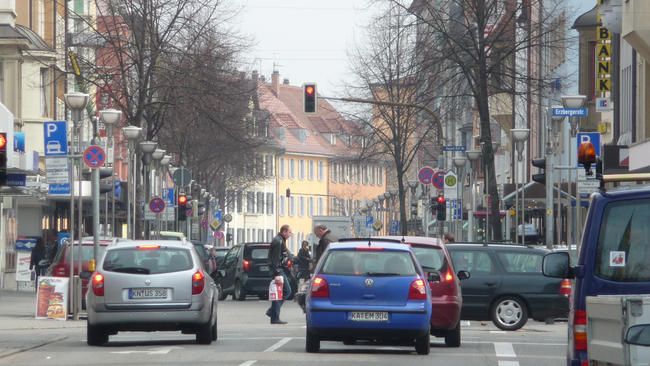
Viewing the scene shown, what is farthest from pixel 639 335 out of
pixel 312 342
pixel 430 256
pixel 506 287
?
pixel 506 287

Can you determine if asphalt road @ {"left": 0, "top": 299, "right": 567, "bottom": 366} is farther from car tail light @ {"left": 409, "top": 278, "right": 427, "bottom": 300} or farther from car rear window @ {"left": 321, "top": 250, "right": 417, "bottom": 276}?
car rear window @ {"left": 321, "top": 250, "right": 417, "bottom": 276}

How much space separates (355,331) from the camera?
2217cm

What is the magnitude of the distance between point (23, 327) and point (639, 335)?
22.9 metres

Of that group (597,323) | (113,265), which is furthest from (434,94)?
(597,323)

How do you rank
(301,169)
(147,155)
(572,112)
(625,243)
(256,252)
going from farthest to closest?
(301,169), (147,155), (256,252), (572,112), (625,243)

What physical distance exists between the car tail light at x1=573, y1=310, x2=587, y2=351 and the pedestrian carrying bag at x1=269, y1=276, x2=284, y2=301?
19.7 meters

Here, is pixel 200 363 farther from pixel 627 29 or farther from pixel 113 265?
pixel 627 29

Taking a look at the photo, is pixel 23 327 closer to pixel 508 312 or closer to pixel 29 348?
pixel 29 348

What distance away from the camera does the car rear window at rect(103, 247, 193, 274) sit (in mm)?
24191

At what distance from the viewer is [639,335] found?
1002cm

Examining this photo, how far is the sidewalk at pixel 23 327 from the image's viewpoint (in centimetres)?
2525

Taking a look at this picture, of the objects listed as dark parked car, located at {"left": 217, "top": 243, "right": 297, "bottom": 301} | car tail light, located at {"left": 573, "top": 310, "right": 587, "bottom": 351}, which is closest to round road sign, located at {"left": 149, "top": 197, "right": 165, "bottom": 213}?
dark parked car, located at {"left": 217, "top": 243, "right": 297, "bottom": 301}

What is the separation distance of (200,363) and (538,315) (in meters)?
12.1

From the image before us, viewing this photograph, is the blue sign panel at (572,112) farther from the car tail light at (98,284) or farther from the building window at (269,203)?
the building window at (269,203)
